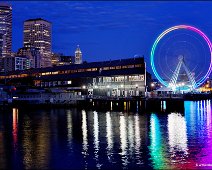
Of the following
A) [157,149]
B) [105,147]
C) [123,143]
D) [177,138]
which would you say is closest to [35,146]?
[105,147]

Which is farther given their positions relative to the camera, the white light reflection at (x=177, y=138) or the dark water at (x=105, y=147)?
the white light reflection at (x=177, y=138)

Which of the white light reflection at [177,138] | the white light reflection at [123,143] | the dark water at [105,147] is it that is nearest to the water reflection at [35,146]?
the dark water at [105,147]

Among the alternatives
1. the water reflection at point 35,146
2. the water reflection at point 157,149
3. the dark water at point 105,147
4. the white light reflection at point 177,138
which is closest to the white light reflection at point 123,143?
the dark water at point 105,147

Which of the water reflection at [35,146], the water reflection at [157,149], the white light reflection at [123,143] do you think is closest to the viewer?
the water reflection at [157,149]

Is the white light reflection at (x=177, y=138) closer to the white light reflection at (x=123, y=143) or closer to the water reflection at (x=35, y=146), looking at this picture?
the white light reflection at (x=123, y=143)

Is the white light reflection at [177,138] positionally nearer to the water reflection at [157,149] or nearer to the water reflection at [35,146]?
the water reflection at [157,149]

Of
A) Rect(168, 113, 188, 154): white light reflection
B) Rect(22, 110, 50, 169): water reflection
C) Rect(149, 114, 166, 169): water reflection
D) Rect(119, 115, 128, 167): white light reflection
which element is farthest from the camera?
Rect(168, 113, 188, 154): white light reflection

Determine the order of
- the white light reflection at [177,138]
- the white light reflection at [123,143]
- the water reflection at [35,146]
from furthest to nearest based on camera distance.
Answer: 1. the white light reflection at [177,138]
2. the white light reflection at [123,143]
3. the water reflection at [35,146]

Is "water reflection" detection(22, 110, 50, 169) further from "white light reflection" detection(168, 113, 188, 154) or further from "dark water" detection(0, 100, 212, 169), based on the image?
"white light reflection" detection(168, 113, 188, 154)

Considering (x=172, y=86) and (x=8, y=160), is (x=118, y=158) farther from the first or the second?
(x=172, y=86)

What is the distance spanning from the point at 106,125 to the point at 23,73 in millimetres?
105930

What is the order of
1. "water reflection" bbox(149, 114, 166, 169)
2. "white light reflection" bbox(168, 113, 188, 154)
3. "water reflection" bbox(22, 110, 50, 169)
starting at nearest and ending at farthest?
1. "water reflection" bbox(149, 114, 166, 169)
2. "water reflection" bbox(22, 110, 50, 169)
3. "white light reflection" bbox(168, 113, 188, 154)

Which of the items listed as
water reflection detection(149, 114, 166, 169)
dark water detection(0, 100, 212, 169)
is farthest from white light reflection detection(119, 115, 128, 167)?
water reflection detection(149, 114, 166, 169)

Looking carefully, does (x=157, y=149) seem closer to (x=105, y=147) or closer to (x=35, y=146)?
(x=105, y=147)
